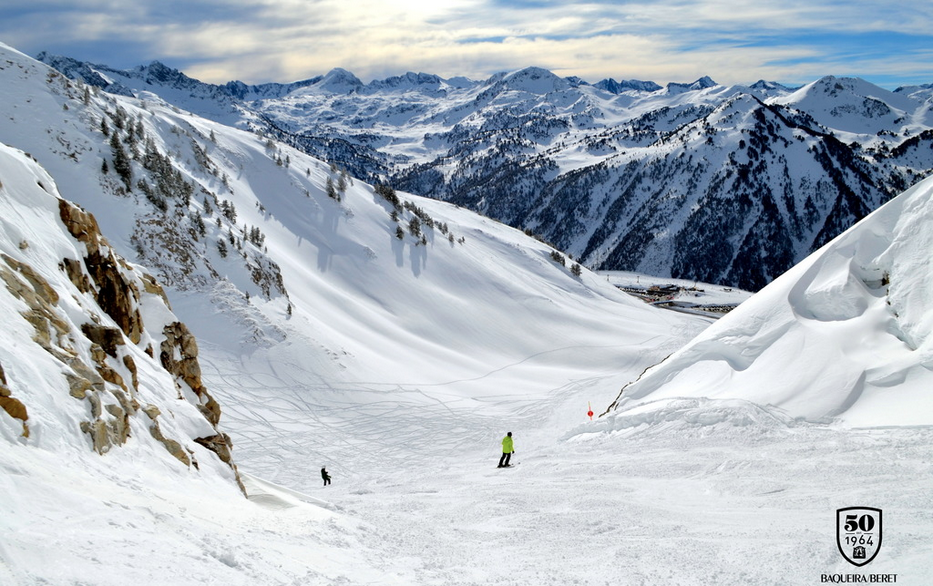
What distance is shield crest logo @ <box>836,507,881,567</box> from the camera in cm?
785

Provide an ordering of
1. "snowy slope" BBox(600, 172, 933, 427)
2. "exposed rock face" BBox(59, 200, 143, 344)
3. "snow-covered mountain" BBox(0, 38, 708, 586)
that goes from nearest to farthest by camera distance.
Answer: "snow-covered mountain" BBox(0, 38, 708, 586) → "exposed rock face" BBox(59, 200, 143, 344) → "snowy slope" BBox(600, 172, 933, 427)

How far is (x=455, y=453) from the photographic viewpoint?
922 inches

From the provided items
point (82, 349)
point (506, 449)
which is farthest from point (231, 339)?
point (82, 349)

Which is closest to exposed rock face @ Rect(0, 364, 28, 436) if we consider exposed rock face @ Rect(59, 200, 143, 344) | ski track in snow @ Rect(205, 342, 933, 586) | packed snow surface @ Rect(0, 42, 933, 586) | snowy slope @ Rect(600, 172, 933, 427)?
packed snow surface @ Rect(0, 42, 933, 586)

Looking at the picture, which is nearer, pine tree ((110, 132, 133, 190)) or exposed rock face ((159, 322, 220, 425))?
exposed rock face ((159, 322, 220, 425))

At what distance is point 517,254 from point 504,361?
26.9 meters

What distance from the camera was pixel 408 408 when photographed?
91.2 feet

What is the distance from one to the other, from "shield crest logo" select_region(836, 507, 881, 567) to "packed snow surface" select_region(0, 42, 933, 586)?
0.18m

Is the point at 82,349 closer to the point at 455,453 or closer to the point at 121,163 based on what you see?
the point at 455,453

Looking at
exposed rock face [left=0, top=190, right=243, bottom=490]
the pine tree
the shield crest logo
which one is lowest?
the shield crest logo

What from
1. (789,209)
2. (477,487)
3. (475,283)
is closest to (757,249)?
(789,209)

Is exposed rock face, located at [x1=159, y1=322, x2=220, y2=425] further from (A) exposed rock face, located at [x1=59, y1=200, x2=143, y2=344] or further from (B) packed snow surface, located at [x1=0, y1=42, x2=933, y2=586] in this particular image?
(B) packed snow surface, located at [x1=0, y1=42, x2=933, y2=586]

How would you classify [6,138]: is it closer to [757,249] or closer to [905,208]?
[905,208]

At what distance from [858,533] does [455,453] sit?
658 inches
